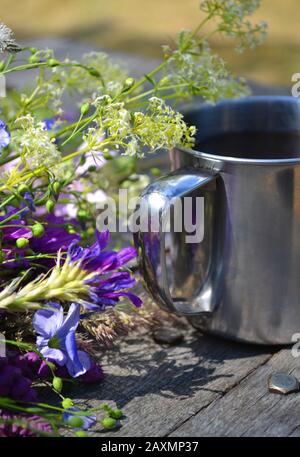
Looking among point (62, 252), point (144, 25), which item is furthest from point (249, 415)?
point (144, 25)

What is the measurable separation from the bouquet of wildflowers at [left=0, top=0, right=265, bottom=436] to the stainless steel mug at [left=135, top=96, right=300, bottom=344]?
0.05 metres

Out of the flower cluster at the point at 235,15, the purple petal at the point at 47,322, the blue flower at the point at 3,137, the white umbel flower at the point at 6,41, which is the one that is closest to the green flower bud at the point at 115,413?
the purple petal at the point at 47,322

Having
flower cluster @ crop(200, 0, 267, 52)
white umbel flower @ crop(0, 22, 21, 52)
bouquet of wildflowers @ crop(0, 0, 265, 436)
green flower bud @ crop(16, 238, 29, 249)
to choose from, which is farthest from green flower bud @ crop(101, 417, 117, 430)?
flower cluster @ crop(200, 0, 267, 52)

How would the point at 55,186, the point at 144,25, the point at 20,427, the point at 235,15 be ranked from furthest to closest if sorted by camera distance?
the point at 144,25
the point at 235,15
the point at 55,186
the point at 20,427

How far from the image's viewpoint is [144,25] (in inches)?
161

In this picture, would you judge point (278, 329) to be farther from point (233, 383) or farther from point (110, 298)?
point (110, 298)

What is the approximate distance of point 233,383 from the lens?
984mm

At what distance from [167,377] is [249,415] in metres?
0.13

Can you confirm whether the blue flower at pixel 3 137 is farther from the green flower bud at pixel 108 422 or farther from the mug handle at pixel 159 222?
the green flower bud at pixel 108 422

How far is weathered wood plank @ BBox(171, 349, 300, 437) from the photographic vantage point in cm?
88

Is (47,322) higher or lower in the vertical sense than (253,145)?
lower

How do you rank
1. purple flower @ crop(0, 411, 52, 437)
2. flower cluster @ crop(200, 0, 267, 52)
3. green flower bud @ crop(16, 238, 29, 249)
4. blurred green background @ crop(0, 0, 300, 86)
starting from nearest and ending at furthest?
purple flower @ crop(0, 411, 52, 437) → green flower bud @ crop(16, 238, 29, 249) → flower cluster @ crop(200, 0, 267, 52) → blurred green background @ crop(0, 0, 300, 86)

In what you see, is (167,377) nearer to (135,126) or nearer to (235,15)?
(135,126)

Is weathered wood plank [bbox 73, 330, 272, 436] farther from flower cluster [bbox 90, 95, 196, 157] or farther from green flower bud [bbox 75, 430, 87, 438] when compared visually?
flower cluster [bbox 90, 95, 196, 157]
